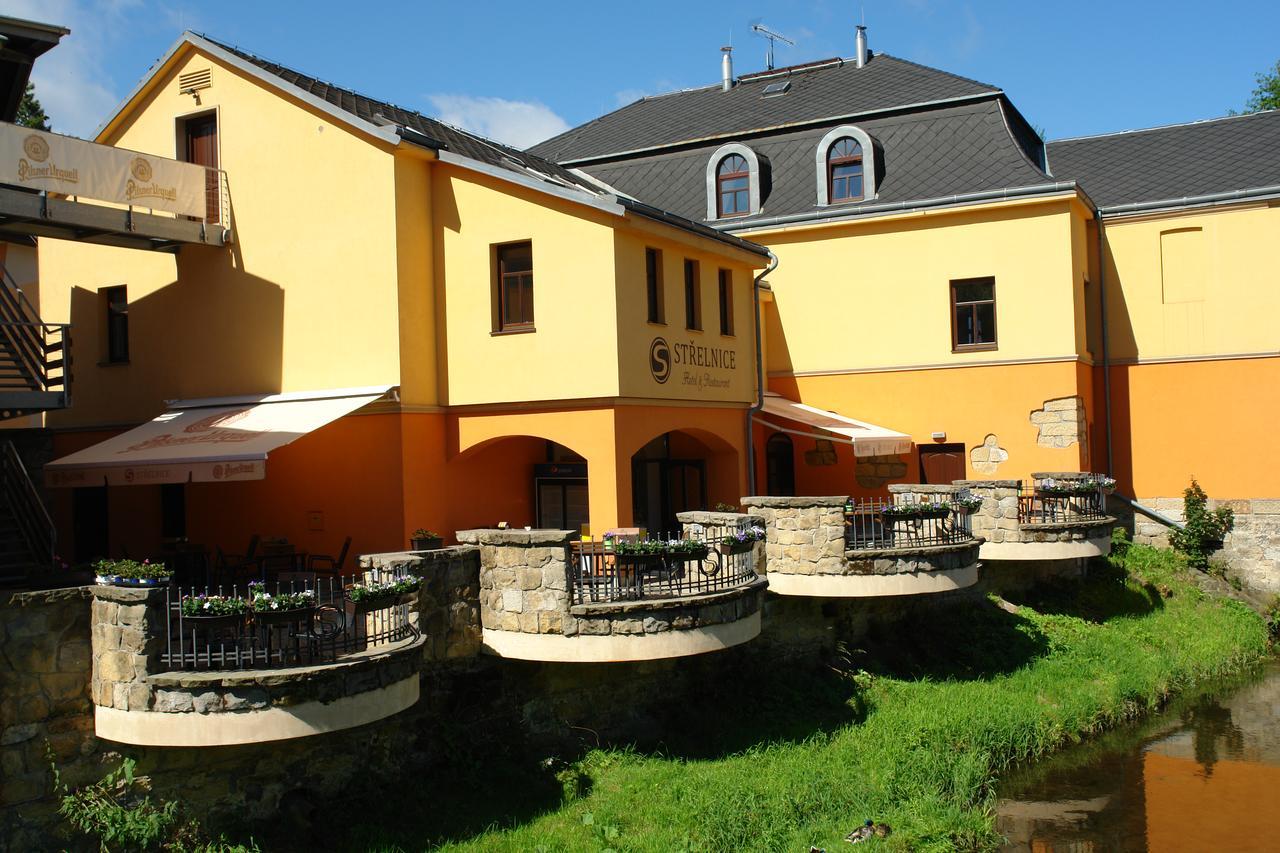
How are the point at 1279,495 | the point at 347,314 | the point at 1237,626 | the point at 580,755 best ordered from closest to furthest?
1. the point at 580,755
2. the point at 347,314
3. the point at 1237,626
4. the point at 1279,495

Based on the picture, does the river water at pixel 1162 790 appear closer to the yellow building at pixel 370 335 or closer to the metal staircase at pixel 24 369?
the yellow building at pixel 370 335

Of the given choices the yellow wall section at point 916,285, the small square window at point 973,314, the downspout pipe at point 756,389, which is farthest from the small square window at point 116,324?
the small square window at point 973,314

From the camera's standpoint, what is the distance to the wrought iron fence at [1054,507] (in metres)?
18.8

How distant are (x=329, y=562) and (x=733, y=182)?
12.4 meters

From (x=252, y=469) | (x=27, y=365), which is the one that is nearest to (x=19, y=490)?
(x=27, y=365)

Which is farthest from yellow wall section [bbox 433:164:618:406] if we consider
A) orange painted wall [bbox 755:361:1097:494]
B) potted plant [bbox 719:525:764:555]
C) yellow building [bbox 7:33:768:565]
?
orange painted wall [bbox 755:361:1097:494]

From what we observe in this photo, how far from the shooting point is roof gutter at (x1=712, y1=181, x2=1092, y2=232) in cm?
2086

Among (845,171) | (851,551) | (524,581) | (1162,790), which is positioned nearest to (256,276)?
(524,581)

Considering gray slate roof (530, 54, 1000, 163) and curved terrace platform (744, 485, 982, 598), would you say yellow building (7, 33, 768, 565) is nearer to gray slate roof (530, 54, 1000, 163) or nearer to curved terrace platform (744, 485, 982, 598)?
curved terrace platform (744, 485, 982, 598)

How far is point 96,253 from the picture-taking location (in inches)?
712

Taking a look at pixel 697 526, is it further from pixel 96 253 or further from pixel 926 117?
pixel 926 117

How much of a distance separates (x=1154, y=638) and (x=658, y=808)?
469 inches

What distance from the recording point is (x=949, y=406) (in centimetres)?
2197

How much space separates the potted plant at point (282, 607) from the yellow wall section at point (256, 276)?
6.02 metres
